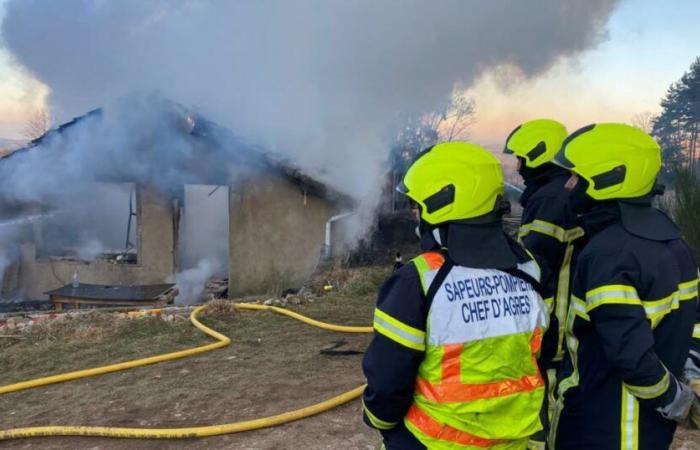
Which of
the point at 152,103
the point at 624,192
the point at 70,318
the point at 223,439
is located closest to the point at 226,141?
the point at 152,103

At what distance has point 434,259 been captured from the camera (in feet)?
5.82

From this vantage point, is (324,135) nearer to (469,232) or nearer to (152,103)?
(152,103)

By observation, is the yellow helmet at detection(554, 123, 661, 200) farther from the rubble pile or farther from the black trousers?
the rubble pile

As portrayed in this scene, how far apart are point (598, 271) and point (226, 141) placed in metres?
10.9

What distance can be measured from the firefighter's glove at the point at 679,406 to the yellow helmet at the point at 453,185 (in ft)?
2.96

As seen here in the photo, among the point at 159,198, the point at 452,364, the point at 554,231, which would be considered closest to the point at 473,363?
the point at 452,364

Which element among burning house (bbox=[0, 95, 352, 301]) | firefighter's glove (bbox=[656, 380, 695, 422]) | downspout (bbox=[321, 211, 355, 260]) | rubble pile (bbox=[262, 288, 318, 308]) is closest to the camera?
firefighter's glove (bbox=[656, 380, 695, 422])

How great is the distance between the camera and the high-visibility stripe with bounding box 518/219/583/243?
2729 mm

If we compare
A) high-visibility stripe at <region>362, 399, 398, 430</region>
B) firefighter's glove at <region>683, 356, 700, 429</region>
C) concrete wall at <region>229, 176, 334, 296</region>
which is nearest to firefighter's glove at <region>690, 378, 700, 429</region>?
firefighter's glove at <region>683, 356, 700, 429</region>

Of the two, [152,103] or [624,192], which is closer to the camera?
[624,192]

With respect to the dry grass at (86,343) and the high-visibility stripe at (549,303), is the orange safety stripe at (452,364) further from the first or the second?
the dry grass at (86,343)

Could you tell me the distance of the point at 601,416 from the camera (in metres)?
2.04

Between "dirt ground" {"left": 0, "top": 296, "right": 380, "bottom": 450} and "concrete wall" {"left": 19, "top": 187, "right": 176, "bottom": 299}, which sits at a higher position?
"concrete wall" {"left": 19, "top": 187, "right": 176, "bottom": 299}

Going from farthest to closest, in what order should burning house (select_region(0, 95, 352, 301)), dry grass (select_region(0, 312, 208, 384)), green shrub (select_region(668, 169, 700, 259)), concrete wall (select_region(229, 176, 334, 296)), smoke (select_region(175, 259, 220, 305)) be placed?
smoke (select_region(175, 259, 220, 305)) < concrete wall (select_region(229, 176, 334, 296)) < burning house (select_region(0, 95, 352, 301)) < green shrub (select_region(668, 169, 700, 259)) < dry grass (select_region(0, 312, 208, 384))
